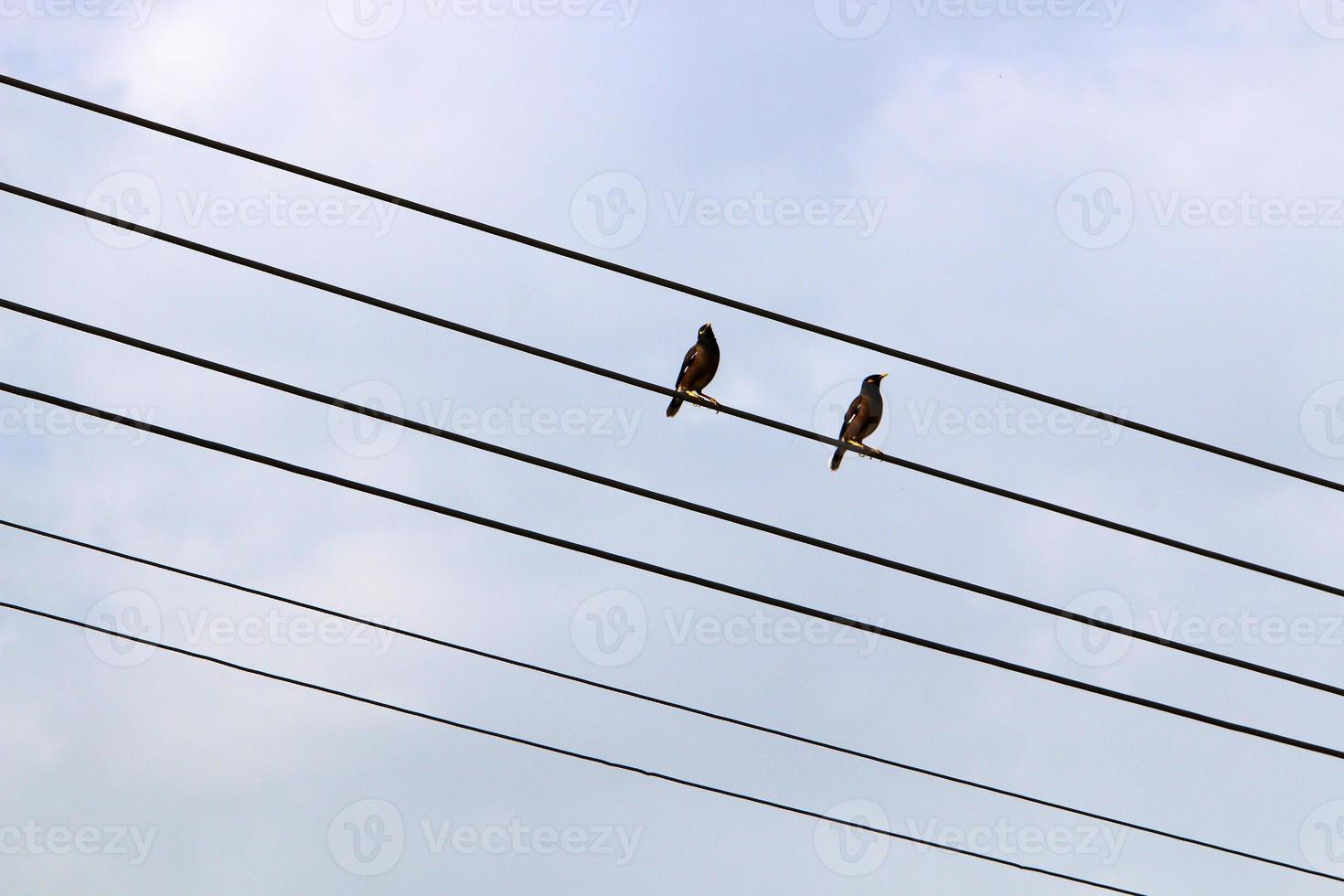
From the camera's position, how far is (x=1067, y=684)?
721 centimetres

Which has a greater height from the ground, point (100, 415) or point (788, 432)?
point (788, 432)

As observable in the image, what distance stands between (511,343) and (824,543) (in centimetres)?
170

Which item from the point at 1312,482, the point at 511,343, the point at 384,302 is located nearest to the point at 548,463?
the point at 511,343

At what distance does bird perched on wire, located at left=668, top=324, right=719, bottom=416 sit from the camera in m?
12.8

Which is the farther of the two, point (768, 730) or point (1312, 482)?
point (768, 730)

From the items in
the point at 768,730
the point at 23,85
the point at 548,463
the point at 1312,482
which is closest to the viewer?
the point at 23,85

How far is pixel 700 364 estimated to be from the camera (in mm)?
12805

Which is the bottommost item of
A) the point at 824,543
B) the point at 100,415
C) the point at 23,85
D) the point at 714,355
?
the point at 100,415

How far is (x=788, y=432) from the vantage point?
7398mm

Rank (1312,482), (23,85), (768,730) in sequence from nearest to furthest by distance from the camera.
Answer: (23,85), (1312,482), (768,730)

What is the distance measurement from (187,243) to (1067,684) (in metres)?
4.40

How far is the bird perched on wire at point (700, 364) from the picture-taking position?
12789 millimetres

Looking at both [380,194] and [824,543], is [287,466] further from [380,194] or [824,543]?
[824,543]

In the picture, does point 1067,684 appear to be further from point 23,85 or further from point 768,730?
point 23,85
